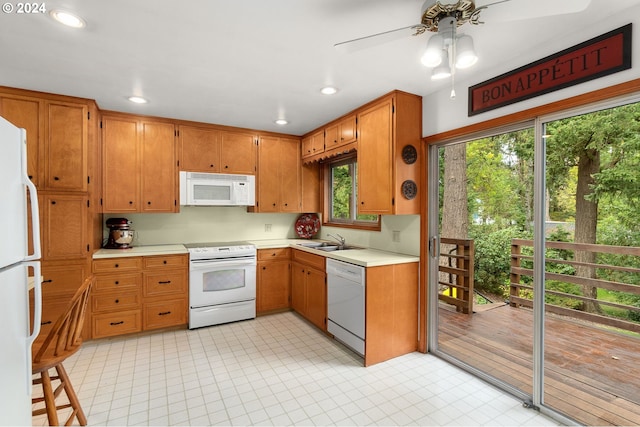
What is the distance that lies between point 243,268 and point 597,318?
3.43 m

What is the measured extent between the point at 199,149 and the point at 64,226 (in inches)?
61.3

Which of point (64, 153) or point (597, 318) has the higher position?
point (64, 153)

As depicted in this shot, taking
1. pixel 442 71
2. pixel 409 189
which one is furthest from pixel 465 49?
pixel 409 189

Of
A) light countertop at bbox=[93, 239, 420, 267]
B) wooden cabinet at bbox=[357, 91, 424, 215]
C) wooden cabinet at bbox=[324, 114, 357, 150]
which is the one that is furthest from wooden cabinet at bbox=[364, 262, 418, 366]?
wooden cabinet at bbox=[324, 114, 357, 150]

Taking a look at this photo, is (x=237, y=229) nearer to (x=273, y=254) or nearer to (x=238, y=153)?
(x=273, y=254)

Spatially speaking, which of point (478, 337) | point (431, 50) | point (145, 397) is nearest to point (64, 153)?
point (145, 397)

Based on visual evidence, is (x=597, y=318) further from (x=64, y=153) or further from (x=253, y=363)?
(x=64, y=153)

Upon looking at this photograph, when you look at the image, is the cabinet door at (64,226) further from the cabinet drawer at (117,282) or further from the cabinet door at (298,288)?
the cabinet door at (298,288)

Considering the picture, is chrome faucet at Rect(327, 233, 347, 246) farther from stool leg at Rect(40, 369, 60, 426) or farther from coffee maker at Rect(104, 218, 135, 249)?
stool leg at Rect(40, 369, 60, 426)

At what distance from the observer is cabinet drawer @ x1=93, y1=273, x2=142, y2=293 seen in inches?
123

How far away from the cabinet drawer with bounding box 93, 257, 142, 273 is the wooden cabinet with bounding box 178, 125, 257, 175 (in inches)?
45.9

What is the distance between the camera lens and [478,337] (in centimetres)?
318

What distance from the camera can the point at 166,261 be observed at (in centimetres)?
343

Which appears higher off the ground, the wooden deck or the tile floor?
the wooden deck
